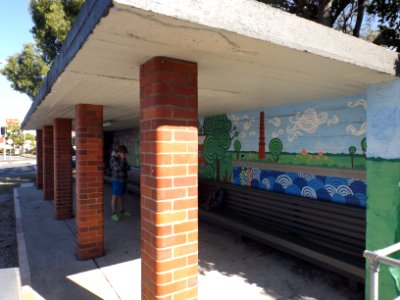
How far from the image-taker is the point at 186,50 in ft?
7.05

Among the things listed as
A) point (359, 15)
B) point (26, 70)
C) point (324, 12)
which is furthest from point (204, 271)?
point (26, 70)

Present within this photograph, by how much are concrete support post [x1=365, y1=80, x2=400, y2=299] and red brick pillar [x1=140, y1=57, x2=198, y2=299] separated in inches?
82.6

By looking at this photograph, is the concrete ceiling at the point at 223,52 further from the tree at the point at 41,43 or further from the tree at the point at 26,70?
the tree at the point at 26,70

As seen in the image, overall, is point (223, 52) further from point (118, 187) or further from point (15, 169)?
point (15, 169)

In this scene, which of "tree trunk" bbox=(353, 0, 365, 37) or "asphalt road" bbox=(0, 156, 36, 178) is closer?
"tree trunk" bbox=(353, 0, 365, 37)

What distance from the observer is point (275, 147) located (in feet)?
19.0

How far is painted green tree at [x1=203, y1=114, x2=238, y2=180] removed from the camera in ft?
23.4

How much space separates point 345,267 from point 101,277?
10.7 feet

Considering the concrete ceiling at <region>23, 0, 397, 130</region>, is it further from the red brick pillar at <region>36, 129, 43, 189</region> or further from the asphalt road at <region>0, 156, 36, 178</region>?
the asphalt road at <region>0, 156, 36, 178</region>

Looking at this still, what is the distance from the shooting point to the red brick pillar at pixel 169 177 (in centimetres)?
232

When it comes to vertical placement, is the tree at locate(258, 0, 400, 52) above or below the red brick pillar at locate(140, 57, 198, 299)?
above

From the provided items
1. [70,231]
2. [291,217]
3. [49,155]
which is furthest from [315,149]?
[49,155]

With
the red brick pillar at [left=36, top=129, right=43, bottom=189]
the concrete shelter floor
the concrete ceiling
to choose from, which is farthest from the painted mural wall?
the red brick pillar at [left=36, top=129, right=43, bottom=189]

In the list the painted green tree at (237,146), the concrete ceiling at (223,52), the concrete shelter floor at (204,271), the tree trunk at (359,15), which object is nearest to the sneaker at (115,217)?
the concrete shelter floor at (204,271)
